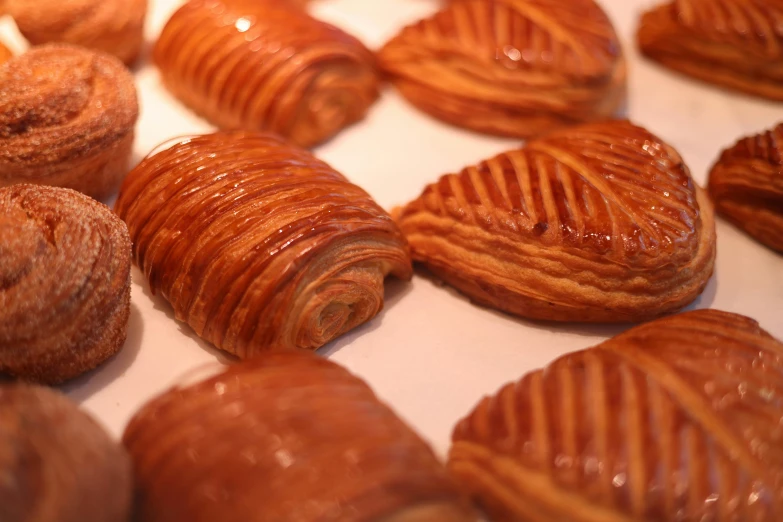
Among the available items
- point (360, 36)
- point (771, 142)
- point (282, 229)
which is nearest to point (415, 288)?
point (282, 229)

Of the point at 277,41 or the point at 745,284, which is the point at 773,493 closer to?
the point at 745,284

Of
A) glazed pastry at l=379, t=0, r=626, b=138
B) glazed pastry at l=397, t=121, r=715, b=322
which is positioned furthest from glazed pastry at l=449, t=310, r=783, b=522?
glazed pastry at l=379, t=0, r=626, b=138

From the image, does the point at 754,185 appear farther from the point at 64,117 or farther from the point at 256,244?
the point at 64,117

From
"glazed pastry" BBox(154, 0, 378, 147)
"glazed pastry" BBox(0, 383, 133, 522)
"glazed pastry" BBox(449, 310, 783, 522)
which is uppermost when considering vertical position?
"glazed pastry" BBox(154, 0, 378, 147)

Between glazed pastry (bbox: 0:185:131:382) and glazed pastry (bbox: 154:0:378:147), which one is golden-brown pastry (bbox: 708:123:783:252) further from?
glazed pastry (bbox: 0:185:131:382)

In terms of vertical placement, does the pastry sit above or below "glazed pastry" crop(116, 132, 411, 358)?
above

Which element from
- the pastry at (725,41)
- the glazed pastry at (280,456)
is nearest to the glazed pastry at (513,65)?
the pastry at (725,41)

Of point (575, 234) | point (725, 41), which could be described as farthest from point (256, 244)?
point (725, 41)
